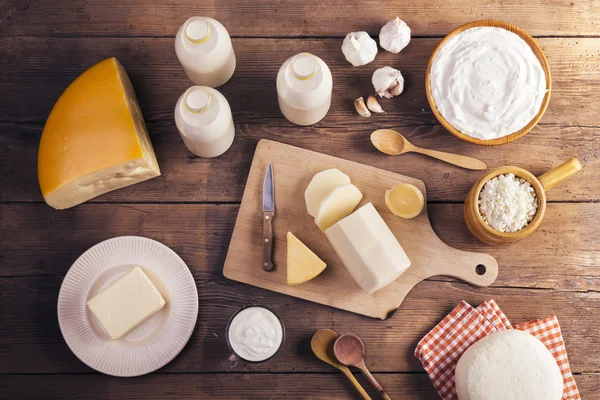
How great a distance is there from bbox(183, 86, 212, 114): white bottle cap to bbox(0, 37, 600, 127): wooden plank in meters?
0.24

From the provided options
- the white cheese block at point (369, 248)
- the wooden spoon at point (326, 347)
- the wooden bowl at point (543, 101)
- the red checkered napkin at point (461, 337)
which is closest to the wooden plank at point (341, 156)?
the wooden bowl at point (543, 101)

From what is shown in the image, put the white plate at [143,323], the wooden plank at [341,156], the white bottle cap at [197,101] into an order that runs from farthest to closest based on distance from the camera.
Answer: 1. the wooden plank at [341,156]
2. the white plate at [143,323]
3. the white bottle cap at [197,101]

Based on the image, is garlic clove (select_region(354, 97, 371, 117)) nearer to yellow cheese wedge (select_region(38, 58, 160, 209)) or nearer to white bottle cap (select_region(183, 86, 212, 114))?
white bottle cap (select_region(183, 86, 212, 114))

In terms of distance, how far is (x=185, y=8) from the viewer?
154 cm

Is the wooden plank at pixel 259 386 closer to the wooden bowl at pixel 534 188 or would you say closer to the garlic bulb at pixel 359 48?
the wooden bowl at pixel 534 188

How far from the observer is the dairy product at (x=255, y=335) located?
131cm

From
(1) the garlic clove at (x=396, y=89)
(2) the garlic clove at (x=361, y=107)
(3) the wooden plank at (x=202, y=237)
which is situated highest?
(1) the garlic clove at (x=396, y=89)

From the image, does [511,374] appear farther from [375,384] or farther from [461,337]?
[375,384]

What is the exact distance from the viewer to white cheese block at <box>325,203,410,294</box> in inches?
51.7

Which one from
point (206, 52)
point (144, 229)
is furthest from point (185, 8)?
point (144, 229)

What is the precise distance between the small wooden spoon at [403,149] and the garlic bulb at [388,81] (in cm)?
11

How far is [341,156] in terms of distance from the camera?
4.86 feet

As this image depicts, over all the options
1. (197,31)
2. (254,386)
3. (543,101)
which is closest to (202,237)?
(254,386)

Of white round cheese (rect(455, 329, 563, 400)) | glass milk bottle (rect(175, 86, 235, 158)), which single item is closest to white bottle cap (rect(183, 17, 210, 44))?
glass milk bottle (rect(175, 86, 235, 158))
